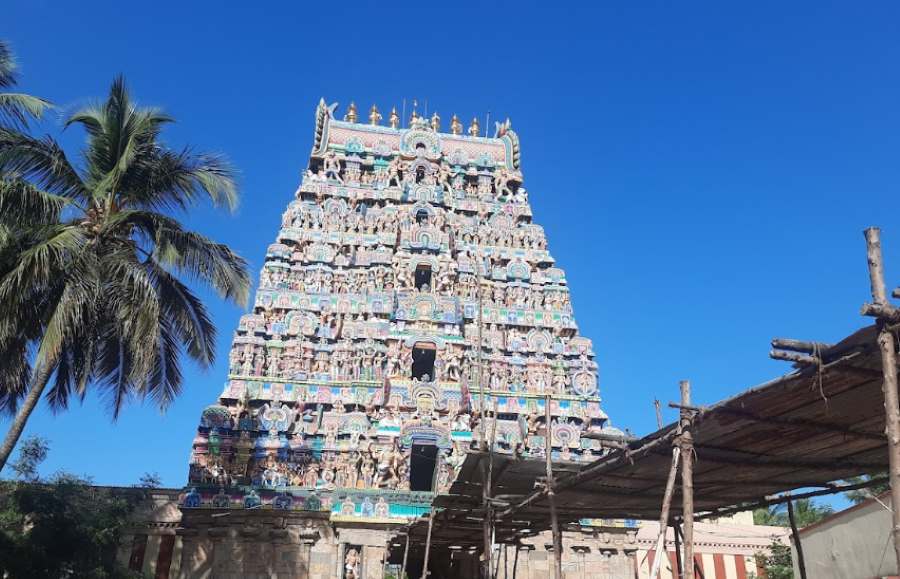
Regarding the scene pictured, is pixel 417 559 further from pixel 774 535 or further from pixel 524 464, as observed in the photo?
pixel 524 464

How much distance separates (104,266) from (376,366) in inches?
536

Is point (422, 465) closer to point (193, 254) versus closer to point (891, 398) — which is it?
point (193, 254)

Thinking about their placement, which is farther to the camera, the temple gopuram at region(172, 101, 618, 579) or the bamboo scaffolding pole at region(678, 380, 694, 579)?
the temple gopuram at region(172, 101, 618, 579)

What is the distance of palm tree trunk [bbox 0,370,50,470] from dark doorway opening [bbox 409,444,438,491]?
13671 millimetres

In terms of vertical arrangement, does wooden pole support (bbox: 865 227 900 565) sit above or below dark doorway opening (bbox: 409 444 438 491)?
below

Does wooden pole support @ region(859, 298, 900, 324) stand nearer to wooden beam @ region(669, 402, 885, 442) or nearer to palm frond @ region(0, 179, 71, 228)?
wooden beam @ region(669, 402, 885, 442)

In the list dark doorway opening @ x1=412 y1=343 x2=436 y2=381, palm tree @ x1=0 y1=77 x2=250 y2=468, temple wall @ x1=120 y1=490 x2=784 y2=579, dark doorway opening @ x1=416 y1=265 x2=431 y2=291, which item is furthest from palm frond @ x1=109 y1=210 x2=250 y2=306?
dark doorway opening @ x1=416 y1=265 x2=431 y2=291

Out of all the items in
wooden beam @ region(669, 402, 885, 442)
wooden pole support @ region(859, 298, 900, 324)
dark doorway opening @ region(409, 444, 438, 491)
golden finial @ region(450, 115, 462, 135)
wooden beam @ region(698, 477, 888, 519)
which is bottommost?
wooden beam @ region(698, 477, 888, 519)

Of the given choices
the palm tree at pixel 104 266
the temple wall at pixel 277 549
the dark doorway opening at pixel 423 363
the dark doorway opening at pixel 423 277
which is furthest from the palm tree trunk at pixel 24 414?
the dark doorway opening at pixel 423 277

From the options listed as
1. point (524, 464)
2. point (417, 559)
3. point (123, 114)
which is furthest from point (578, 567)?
point (123, 114)

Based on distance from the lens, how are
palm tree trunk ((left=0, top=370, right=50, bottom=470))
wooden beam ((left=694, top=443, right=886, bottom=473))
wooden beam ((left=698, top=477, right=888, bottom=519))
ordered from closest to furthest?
wooden beam ((left=694, top=443, right=886, bottom=473))
wooden beam ((left=698, top=477, right=888, bottom=519))
palm tree trunk ((left=0, top=370, right=50, bottom=470))

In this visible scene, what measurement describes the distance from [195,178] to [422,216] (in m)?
16.4

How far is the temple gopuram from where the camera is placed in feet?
76.0

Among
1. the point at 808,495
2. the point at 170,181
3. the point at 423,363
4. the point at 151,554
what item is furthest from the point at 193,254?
the point at 423,363
